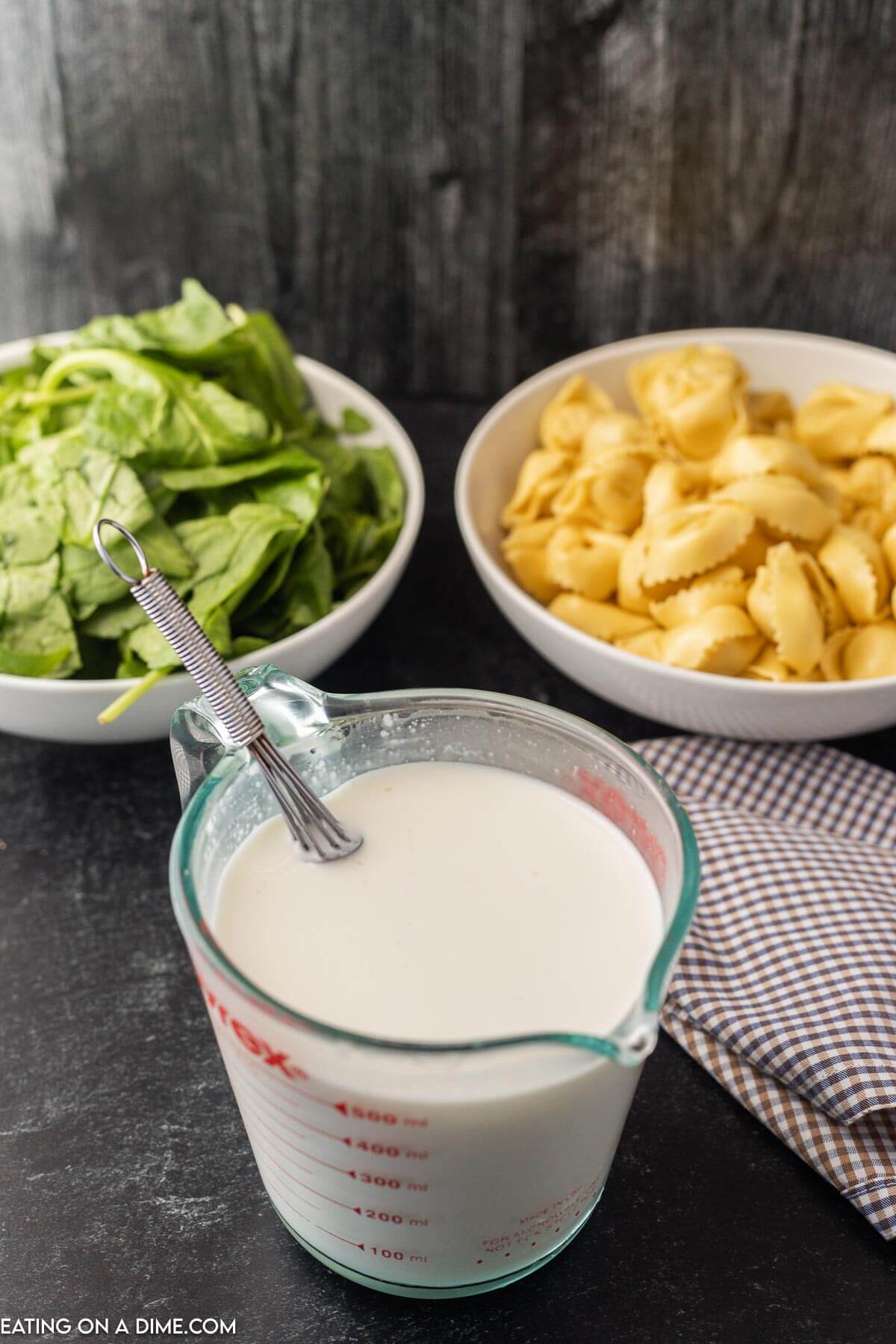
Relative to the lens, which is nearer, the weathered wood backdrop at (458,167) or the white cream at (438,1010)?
A: the white cream at (438,1010)

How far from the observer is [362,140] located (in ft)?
4.59

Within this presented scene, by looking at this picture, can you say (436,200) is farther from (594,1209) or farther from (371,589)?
(594,1209)

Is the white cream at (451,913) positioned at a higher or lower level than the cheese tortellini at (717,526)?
higher

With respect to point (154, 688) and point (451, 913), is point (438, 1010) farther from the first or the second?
point (154, 688)

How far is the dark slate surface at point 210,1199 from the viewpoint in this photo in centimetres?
66

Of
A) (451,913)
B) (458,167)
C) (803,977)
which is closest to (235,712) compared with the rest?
(451,913)

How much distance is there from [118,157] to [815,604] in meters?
0.99

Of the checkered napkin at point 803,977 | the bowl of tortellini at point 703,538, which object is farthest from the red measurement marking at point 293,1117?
the bowl of tortellini at point 703,538

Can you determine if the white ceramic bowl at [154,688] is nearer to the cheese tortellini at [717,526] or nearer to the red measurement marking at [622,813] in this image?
the cheese tortellini at [717,526]

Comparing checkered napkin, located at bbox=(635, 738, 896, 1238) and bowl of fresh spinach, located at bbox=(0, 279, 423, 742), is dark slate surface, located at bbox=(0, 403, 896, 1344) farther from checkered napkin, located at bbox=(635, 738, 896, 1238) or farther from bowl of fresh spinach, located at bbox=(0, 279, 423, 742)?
bowl of fresh spinach, located at bbox=(0, 279, 423, 742)

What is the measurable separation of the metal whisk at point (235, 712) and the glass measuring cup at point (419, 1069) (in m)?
0.02

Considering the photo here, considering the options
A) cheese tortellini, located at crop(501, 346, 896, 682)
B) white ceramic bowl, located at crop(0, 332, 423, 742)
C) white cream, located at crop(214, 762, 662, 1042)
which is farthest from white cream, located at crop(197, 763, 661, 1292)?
cheese tortellini, located at crop(501, 346, 896, 682)

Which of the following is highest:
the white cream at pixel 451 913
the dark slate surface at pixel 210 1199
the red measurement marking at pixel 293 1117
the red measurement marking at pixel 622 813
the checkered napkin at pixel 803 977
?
the red measurement marking at pixel 622 813

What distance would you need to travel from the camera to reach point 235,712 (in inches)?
23.8
